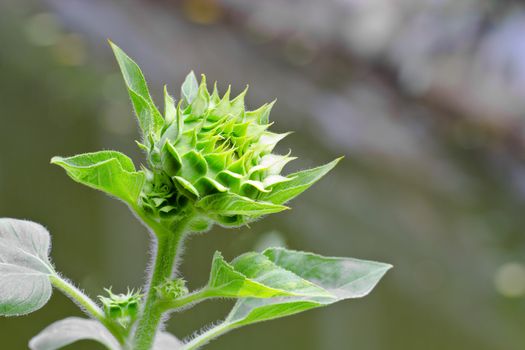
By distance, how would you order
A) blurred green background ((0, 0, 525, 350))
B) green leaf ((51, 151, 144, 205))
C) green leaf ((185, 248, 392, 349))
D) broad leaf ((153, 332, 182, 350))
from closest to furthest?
green leaf ((51, 151, 144, 205)), green leaf ((185, 248, 392, 349)), broad leaf ((153, 332, 182, 350)), blurred green background ((0, 0, 525, 350))

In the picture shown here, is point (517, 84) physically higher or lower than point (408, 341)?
higher

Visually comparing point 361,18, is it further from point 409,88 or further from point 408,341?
point 408,341

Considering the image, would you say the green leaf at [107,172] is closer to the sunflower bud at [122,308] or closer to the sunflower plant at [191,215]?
the sunflower plant at [191,215]

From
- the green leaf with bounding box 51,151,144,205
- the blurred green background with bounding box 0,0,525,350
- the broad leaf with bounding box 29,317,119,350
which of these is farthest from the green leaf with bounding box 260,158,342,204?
the blurred green background with bounding box 0,0,525,350

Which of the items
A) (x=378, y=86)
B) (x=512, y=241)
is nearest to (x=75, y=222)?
(x=512, y=241)

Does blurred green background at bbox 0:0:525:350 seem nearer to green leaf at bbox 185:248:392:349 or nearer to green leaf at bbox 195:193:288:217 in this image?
green leaf at bbox 185:248:392:349

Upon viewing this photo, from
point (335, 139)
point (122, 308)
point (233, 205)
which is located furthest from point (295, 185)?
point (335, 139)

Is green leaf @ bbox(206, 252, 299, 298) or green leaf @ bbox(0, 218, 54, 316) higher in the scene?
green leaf @ bbox(206, 252, 299, 298)
